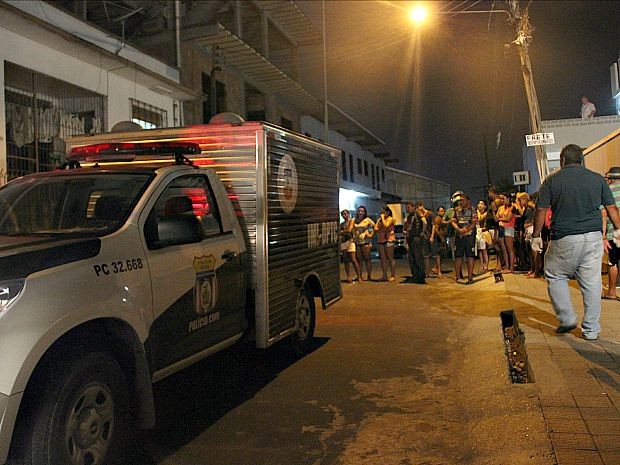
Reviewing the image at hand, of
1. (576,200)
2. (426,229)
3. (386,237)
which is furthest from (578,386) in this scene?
(386,237)

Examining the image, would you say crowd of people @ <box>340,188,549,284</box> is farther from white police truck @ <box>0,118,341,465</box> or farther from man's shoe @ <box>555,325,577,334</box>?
white police truck @ <box>0,118,341,465</box>

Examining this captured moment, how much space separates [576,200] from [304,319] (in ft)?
10.5

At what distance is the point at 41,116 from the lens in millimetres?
11117

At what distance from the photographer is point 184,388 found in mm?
5762

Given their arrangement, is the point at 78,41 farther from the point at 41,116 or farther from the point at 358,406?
the point at 358,406

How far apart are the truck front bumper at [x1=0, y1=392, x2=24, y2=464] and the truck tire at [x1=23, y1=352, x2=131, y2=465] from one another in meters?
0.14

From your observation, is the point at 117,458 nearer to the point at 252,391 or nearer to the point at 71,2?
the point at 252,391

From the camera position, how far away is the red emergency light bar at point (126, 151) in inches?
209

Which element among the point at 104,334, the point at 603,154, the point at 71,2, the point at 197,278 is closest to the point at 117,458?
the point at 104,334

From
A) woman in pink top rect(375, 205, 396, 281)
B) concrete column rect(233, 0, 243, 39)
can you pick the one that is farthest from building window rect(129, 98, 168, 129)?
concrete column rect(233, 0, 243, 39)

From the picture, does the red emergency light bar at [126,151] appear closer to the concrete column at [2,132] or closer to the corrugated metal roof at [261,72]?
the concrete column at [2,132]

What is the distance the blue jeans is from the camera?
587 cm

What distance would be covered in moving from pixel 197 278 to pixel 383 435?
5.95ft

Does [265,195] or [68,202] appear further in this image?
[265,195]
